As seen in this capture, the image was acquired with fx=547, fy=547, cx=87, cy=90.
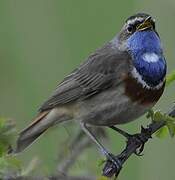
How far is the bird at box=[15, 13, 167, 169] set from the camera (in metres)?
2.81

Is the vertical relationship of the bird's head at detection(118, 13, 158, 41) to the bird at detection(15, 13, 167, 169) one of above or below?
above

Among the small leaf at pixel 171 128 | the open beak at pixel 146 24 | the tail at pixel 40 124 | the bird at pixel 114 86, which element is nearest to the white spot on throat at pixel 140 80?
the bird at pixel 114 86

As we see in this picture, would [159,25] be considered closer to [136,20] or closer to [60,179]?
[136,20]

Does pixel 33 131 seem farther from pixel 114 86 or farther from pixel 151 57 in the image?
pixel 151 57

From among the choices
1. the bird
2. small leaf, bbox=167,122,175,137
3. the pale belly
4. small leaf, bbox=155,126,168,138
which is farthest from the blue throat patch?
small leaf, bbox=167,122,175,137

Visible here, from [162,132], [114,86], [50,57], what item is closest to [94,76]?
[114,86]

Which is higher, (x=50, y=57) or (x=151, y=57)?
(x=50, y=57)

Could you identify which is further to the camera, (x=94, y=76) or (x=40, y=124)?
(x=94, y=76)

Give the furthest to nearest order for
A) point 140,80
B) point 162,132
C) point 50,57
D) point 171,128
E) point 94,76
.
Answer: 1. point 50,57
2. point 94,76
3. point 140,80
4. point 162,132
5. point 171,128

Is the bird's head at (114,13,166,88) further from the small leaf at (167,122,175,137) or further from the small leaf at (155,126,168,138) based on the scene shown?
the small leaf at (167,122,175,137)

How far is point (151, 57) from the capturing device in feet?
9.52

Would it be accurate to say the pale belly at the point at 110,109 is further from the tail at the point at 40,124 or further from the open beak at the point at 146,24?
the open beak at the point at 146,24

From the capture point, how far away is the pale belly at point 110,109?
2807 mm

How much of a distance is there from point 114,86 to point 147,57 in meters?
0.23
